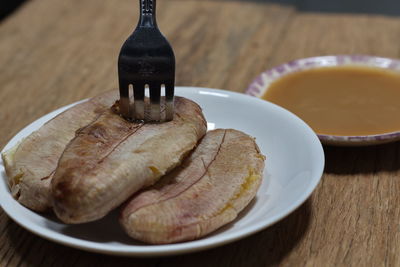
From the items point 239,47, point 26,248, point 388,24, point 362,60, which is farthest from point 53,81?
point 388,24

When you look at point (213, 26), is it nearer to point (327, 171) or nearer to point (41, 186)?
point (327, 171)

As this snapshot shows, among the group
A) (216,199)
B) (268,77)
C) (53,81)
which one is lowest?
(53,81)

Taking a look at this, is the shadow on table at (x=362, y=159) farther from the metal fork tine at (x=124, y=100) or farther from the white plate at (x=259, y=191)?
the metal fork tine at (x=124, y=100)

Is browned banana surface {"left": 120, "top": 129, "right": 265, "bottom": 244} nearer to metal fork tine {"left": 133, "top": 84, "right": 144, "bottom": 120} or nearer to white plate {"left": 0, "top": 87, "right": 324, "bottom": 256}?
white plate {"left": 0, "top": 87, "right": 324, "bottom": 256}

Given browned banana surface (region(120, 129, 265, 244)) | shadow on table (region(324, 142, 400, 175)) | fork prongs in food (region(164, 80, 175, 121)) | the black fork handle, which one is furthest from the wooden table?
the black fork handle

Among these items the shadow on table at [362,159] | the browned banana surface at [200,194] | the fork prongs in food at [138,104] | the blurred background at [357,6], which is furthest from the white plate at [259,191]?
the blurred background at [357,6]

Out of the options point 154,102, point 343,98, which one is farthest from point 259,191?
point 343,98

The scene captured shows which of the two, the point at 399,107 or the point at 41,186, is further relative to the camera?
the point at 399,107

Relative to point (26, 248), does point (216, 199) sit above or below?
above
